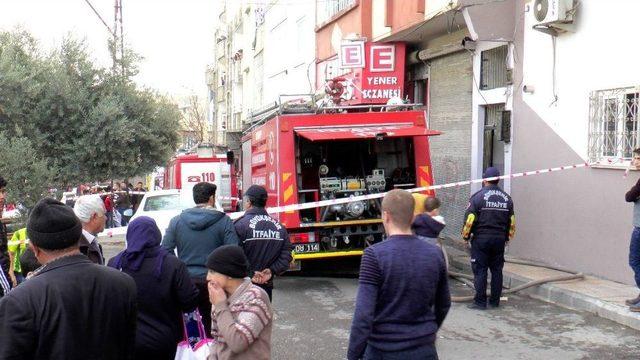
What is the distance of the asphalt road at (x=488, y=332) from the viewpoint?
632 centimetres

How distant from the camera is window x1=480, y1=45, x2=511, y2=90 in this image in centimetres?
1221

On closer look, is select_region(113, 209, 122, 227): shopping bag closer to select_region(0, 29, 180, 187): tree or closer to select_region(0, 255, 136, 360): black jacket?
select_region(0, 29, 180, 187): tree

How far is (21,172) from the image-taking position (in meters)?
9.16

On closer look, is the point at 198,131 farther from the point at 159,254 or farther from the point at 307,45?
the point at 159,254

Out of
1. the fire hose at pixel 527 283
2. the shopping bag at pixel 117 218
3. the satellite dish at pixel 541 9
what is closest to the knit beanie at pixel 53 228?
the fire hose at pixel 527 283

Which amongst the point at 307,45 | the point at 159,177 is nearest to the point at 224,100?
the point at 159,177

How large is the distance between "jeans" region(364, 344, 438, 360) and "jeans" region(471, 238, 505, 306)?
15.3ft

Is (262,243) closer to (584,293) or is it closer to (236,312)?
(236,312)

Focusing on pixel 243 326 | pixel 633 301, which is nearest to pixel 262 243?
pixel 243 326

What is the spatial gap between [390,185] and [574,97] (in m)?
3.10

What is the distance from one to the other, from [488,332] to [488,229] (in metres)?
1.33

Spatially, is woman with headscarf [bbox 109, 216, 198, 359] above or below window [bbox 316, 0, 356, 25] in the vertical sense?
below

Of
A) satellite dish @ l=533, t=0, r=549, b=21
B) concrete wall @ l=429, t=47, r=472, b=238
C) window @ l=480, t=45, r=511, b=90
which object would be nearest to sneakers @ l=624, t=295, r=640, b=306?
satellite dish @ l=533, t=0, r=549, b=21

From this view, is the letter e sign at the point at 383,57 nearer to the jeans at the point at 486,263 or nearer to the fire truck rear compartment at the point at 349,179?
the fire truck rear compartment at the point at 349,179
